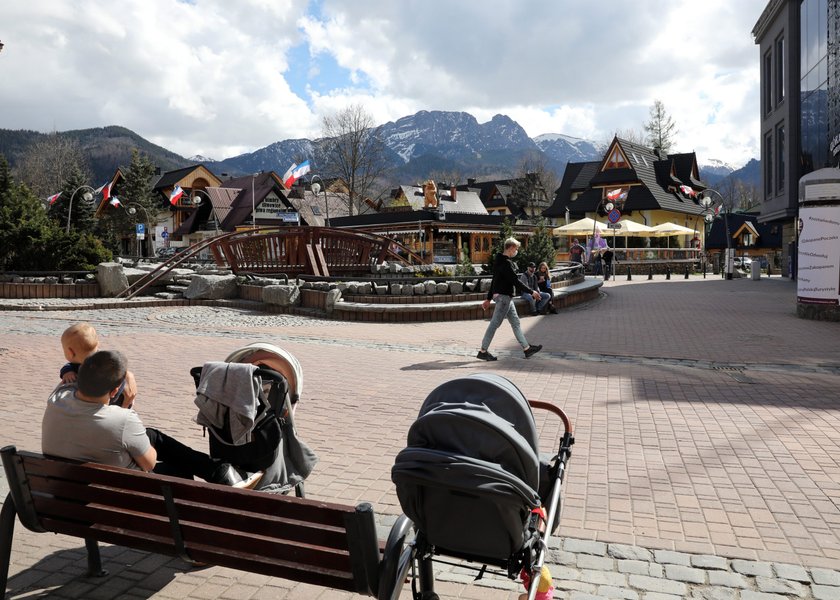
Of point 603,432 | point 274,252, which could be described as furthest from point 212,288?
point 603,432

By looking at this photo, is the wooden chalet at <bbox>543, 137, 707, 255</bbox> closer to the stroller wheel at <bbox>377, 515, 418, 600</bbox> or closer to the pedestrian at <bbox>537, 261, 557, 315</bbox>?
the pedestrian at <bbox>537, 261, 557, 315</bbox>

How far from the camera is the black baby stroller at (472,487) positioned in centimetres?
247

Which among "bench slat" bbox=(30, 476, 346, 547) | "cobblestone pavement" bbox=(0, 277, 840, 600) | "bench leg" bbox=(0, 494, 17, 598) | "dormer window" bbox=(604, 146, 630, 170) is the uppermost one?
"dormer window" bbox=(604, 146, 630, 170)

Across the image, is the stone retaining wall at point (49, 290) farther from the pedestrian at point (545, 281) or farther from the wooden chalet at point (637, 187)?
the wooden chalet at point (637, 187)

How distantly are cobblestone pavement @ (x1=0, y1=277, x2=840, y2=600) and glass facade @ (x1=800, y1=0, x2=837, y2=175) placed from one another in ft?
54.8

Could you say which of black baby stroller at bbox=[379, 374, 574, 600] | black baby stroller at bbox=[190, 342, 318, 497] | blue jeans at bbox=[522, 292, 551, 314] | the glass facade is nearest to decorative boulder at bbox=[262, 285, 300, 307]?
blue jeans at bbox=[522, 292, 551, 314]

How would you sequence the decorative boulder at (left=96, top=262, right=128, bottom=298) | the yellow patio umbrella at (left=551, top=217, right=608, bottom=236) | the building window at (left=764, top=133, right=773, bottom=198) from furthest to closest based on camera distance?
the yellow patio umbrella at (left=551, top=217, right=608, bottom=236) < the building window at (left=764, top=133, right=773, bottom=198) < the decorative boulder at (left=96, top=262, right=128, bottom=298)

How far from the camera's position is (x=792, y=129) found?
3028 centimetres

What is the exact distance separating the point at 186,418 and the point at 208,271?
53.5 ft

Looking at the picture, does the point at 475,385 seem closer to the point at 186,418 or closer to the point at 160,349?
the point at 186,418

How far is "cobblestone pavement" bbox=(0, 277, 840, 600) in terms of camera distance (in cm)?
352

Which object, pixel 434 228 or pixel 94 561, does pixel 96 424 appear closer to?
pixel 94 561

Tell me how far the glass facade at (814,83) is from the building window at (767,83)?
4.24 meters

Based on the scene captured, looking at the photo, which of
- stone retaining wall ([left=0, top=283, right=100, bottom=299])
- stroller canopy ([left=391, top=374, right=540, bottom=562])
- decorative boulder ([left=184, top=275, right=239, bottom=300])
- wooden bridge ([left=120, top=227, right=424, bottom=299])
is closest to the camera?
stroller canopy ([left=391, top=374, right=540, bottom=562])
